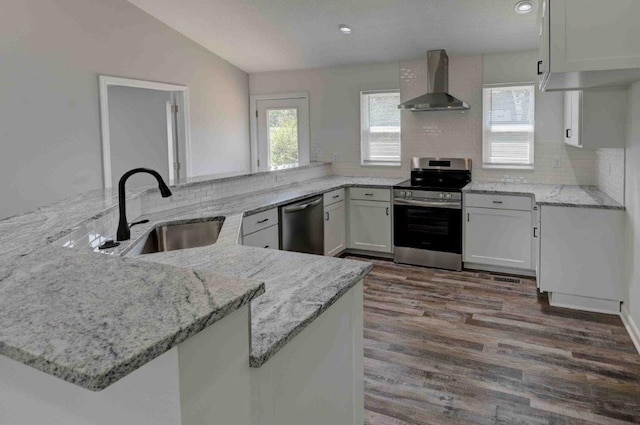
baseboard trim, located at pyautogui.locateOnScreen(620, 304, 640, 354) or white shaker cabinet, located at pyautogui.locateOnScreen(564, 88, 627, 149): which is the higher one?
white shaker cabinet, located at pyautogui.locateOnScreen(564, 88, 627, 149)

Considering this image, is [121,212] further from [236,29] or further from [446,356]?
[236,29]

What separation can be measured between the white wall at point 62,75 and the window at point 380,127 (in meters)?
2.24

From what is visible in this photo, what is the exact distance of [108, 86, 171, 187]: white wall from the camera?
6586 mm

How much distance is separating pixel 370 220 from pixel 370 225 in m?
0.06

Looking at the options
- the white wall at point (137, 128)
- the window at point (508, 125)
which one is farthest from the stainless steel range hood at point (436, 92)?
the white wall at point (137, 128)

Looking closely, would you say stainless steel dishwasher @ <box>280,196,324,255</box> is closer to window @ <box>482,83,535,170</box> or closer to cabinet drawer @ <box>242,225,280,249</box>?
cabinet drawer @ <box>242,225,280,249</box>

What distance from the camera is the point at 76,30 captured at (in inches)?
177

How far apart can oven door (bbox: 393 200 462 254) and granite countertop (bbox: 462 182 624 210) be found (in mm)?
314

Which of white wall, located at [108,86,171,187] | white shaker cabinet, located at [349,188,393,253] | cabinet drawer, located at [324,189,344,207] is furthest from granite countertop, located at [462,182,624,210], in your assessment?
white wall, located at [108,86,171,187]

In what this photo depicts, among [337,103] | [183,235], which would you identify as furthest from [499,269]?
[183,235]

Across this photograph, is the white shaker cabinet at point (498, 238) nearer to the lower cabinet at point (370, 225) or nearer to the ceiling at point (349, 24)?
the lower cabinet at point (370, 225)

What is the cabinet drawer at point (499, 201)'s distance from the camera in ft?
15.6

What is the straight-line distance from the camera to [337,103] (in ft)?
20.7

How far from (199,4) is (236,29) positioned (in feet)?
1.92
